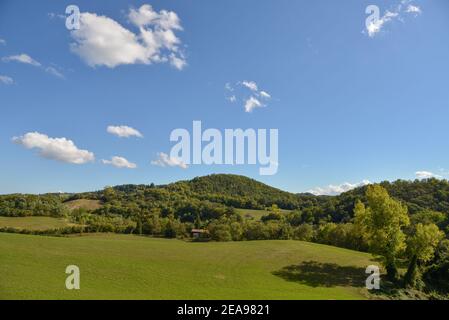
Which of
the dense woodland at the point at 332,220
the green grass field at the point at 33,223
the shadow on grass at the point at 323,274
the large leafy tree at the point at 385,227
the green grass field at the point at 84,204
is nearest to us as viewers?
the shadow on grass at the point at 323,274

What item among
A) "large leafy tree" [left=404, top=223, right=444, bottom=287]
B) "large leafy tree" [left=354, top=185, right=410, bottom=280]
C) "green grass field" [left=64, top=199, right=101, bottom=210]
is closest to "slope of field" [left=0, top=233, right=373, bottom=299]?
"large leafy tree" [left=354, top=185, right=410, bottom=280]

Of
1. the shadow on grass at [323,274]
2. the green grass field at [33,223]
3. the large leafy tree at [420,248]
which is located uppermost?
the large leafy tree at [420,248]

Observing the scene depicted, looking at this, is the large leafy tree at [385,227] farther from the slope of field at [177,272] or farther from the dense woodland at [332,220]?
the slope of field at [177,272]

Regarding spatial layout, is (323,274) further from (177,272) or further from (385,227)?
(177,272)

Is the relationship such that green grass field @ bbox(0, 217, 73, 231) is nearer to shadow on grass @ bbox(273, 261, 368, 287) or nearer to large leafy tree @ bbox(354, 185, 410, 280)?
shadow on grass @ bbox(273, 261, 368, 287)

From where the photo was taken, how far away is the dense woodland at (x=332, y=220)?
36.4 m

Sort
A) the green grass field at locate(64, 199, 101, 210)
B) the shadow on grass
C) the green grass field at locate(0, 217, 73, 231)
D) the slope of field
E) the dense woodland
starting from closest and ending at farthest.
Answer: the slope of field < the shadow on grass < the dense woodland < the green grass field at locate(0, 217, 73, 231) < the green grass field at locate(64, 199, 101, 210)

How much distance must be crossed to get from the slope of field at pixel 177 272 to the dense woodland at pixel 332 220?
Result: 22.7 feet

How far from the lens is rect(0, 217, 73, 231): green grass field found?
81.6m

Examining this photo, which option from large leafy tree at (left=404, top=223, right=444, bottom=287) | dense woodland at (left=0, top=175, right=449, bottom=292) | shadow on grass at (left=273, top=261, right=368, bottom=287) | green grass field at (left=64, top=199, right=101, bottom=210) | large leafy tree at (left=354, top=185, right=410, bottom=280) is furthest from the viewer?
green grass field at (left=64, top=199, right=101, bottom=210)

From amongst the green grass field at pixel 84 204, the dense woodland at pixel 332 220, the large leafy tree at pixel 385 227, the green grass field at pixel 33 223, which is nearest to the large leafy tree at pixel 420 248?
the dense woodland at pixel 332 220

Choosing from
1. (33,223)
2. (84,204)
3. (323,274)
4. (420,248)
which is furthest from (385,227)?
(84,204)

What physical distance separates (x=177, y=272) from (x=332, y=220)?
75.9m
